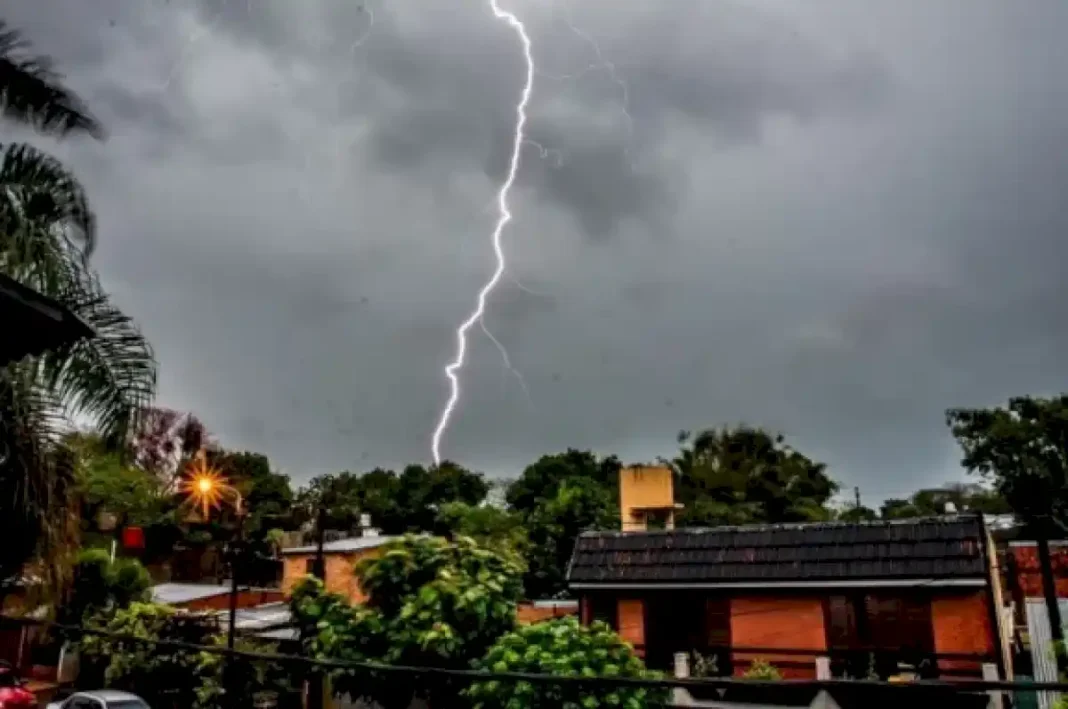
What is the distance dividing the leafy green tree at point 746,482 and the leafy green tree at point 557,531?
4.71 metres

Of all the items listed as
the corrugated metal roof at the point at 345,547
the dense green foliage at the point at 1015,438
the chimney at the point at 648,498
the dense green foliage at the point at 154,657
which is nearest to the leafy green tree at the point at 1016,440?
the dense green foliage at the point at 1015,438

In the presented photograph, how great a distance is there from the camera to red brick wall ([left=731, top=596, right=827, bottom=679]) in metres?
13.9

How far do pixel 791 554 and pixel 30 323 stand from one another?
13521mm

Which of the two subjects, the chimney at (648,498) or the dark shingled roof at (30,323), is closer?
the dark shingled roof at (30,323)

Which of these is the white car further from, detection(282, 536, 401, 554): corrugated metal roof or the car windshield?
detection(282, 536, 401, 554): corrugated metal roof

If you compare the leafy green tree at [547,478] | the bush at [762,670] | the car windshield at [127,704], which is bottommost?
the car windshield at [127,704]

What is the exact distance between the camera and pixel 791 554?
14562 millimetres

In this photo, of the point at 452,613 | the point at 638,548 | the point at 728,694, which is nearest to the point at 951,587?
the point at 728,694

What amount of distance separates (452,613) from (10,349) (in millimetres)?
8400

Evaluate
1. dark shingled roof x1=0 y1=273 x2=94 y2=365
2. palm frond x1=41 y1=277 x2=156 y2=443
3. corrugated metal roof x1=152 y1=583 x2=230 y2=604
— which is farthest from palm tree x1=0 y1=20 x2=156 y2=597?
corrugated metal roof x1=152 y1=583 x2=230 y2=604

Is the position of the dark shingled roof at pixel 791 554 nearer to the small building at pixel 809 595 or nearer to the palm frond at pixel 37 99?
the small building at pixel 809 595

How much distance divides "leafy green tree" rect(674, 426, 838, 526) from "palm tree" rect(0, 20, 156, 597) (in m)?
24.5

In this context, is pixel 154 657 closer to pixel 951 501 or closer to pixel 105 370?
pixel 105 370

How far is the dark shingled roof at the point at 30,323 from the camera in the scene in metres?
3.14
